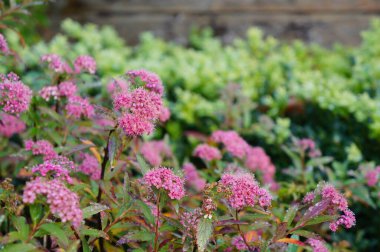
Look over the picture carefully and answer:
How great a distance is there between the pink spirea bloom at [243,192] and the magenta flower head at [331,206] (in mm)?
147

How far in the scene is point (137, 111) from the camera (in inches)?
54.5

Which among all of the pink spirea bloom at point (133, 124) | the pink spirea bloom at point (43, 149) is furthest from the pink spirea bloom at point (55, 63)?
the pink spirea bloom at point (133, 124)

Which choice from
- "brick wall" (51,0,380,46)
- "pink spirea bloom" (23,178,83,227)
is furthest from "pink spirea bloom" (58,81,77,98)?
"brick wall" (51,0,380,46)

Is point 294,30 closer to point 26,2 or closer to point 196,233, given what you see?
point 26,2

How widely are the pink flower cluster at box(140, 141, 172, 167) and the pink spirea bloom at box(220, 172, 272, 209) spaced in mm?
654

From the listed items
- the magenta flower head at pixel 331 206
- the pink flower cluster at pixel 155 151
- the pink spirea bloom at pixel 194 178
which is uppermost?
the magenta flower head at pixel 331 206

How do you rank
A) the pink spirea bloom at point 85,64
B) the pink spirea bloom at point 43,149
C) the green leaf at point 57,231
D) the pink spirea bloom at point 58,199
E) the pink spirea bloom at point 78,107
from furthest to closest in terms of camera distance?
1. the pink spirea bloom at point 85,64
2. the pink spirea bloom at point 78,107
3. the pink spirea bloom at point 43,149
4. the green leaf at point 57,231
5. the pink spirea bloom at point 58,199

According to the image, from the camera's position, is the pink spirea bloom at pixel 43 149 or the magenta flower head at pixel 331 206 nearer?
the magenta flower head at pixel 331 206

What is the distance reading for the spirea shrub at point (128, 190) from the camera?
131 cm

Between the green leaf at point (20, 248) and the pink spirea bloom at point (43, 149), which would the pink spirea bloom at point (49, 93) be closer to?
the pink spirea bloom at point (43, 149)

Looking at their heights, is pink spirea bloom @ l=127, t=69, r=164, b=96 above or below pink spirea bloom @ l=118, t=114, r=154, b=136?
above

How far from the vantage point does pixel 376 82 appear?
285 centimetres

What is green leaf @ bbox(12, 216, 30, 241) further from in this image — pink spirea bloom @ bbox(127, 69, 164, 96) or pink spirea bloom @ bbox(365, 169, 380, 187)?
pink spirea bloom @ bbox(365, 169, 380, 187)

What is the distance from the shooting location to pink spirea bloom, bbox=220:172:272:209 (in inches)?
52.2
